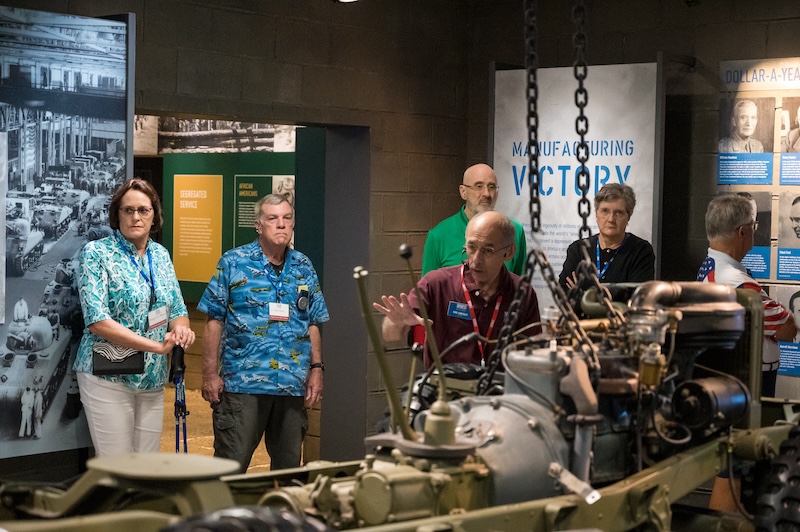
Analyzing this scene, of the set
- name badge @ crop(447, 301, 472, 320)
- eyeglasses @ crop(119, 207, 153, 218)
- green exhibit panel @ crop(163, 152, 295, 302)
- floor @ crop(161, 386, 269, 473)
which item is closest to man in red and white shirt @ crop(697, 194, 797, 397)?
name badge @ crop(447, 301, 472, 320)

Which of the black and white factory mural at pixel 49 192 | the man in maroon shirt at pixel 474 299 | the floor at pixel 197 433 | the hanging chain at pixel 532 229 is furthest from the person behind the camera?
the floor at pixel 197 433

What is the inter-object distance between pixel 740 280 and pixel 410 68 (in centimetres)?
317

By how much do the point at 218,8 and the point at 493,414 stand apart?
12.8 feet

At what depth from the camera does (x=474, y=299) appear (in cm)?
Result: 484

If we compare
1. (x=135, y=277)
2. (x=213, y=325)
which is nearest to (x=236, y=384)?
(x=213, y=325)

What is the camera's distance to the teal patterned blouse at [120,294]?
5234 mm

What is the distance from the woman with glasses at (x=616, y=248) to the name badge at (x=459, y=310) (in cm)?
145

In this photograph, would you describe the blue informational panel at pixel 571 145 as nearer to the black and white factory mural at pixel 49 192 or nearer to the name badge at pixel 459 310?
the name badge at pixel 459 310

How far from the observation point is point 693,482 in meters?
3.81

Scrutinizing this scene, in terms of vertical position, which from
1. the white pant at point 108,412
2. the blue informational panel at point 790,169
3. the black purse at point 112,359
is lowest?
the white pant at point 108,412

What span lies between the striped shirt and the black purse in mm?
2515

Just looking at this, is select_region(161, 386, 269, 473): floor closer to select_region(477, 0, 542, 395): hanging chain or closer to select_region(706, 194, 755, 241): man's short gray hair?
select_region(706, 194, 755, 241): man's short gray hair

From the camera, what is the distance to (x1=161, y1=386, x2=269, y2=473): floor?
26.2ft

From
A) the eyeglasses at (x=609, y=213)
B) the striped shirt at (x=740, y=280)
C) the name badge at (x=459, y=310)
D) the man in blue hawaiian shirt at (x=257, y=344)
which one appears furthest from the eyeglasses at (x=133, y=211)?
the striped shirt at (x=740, y=280)
